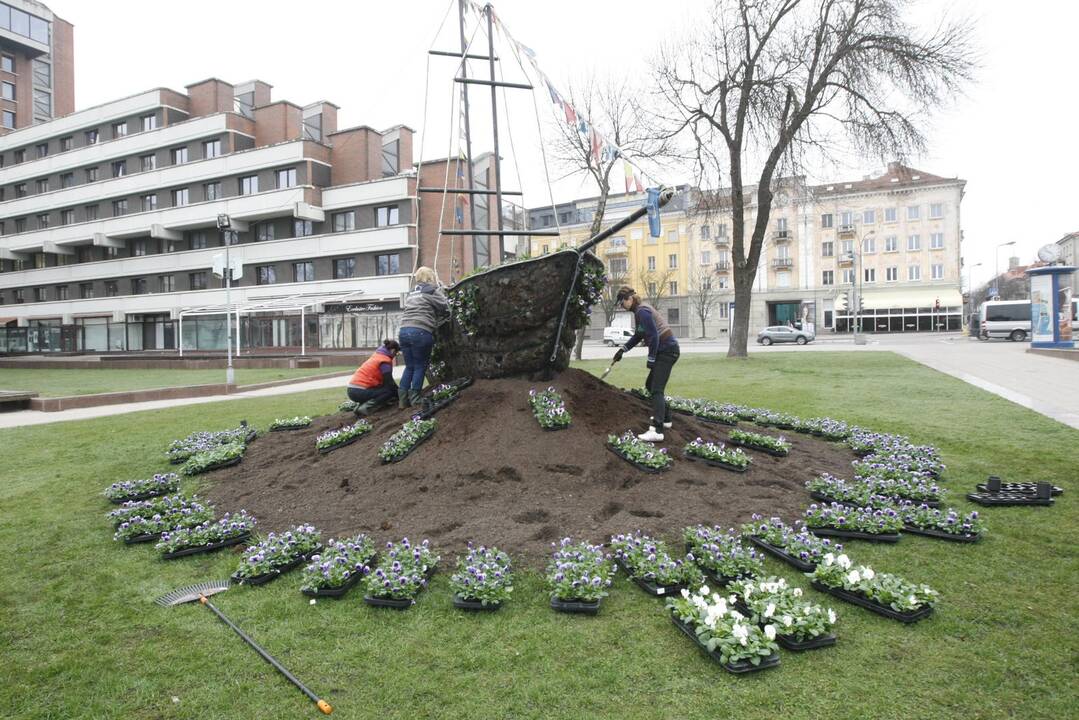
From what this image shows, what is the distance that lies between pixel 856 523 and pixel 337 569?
4.13 metres

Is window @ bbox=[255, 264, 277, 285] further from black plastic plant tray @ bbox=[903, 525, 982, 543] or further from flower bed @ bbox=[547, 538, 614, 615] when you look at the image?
black plastic plant tray @ bbox=[903, 525, 982, 543]

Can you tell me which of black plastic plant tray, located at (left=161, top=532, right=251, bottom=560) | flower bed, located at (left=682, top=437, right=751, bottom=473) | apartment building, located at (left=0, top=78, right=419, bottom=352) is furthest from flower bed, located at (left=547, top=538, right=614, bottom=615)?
apartment building, located at (left=0, top=78, right=419, bottom=352)

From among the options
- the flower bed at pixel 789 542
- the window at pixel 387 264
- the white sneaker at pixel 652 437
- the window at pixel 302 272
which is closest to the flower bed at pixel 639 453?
the white sneaker at pixel 652 437

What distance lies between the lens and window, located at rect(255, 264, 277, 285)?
46478mm

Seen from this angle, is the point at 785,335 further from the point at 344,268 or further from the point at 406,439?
the point at 406,439

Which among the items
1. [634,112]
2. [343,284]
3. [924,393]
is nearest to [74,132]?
[343,284]

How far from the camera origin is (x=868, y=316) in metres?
62.8

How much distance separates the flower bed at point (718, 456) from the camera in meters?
6.56

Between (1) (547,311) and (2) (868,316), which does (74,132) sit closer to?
(1) (547,311)

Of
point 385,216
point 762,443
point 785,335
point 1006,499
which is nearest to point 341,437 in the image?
point 762,443

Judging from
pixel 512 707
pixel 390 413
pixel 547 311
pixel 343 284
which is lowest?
pixel 512 707

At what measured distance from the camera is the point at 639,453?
6.39 meters

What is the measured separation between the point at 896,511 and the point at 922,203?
6847cm

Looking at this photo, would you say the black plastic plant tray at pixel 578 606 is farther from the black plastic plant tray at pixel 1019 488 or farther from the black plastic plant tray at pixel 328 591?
the black plastic plant tray at pixel 1019 488
